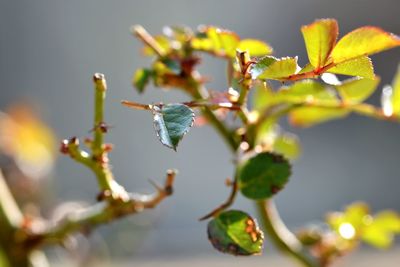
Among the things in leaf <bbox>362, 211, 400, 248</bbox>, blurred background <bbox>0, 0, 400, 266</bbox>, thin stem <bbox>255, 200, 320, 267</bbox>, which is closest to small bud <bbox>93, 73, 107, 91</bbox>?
thin stem <bbox>255, 200, 320, 267</bbox>

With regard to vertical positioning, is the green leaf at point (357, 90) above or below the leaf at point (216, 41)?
below

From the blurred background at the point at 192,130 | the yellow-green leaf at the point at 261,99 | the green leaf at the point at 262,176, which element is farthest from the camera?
the blurred background at the point at 192,130

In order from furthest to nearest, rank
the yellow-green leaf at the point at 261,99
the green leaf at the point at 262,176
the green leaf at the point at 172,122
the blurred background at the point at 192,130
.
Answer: the blurred background at the point at 192,130, the yellow-green leaf at the point at 261,99, the green leaf at the point at 262,176, the green leaf at the point at 172,122

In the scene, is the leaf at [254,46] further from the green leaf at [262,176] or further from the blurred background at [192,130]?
the blurred background at [192,130]

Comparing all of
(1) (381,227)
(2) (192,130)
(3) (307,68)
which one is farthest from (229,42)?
(2) (192,130)

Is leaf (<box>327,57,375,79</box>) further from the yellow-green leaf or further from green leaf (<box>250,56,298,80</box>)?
the yellow-green leaf

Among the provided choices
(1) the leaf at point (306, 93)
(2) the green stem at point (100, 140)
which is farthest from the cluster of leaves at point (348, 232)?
(2) the green stem at point (100, 140)
